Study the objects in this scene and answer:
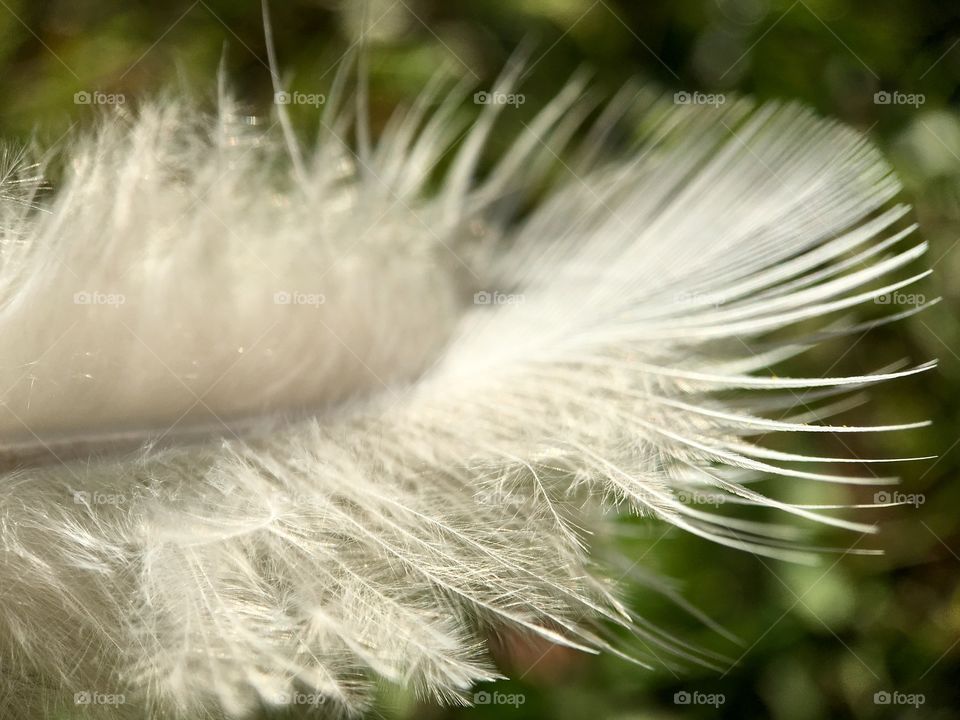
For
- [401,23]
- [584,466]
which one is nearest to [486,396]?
[584,466]

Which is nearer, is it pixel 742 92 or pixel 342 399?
pixel 342 399

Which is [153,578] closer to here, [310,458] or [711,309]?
[310,458]

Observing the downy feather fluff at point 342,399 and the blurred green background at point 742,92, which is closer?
the downy feather fluff at point 342,399

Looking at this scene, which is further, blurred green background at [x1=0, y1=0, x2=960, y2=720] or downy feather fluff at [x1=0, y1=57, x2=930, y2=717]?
blurred green background at [x1=0, y1=0, x2=960, y2=720]
